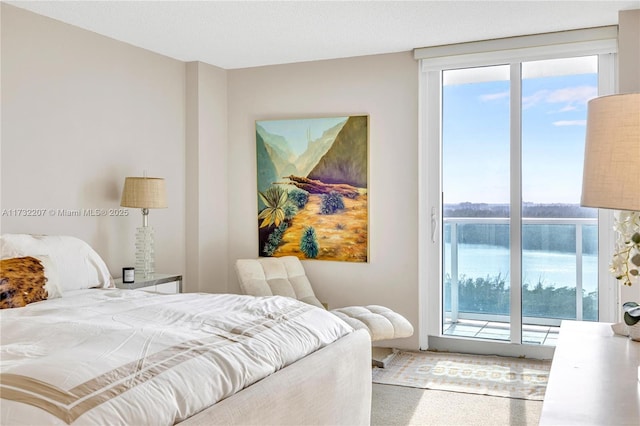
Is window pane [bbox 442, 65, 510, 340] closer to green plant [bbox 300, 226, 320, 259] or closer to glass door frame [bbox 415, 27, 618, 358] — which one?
glass door frame [bbox 415, 27, 618, 358]

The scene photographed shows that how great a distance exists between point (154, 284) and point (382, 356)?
179 cm

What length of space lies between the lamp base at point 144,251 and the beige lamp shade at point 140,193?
0.23m

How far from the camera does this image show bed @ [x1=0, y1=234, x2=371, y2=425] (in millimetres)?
1517

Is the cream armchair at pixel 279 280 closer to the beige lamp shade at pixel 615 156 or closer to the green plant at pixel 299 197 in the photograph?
the green plant at pixel 299 197

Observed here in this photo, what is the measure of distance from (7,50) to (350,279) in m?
3.02

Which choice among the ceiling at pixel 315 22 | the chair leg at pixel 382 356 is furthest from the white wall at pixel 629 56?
the chair leg at pixel 382 356

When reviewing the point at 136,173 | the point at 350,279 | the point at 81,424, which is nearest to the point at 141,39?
the point at 136,173

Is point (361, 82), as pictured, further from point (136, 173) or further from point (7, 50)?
point (7, 50)

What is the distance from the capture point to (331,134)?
16.8ft

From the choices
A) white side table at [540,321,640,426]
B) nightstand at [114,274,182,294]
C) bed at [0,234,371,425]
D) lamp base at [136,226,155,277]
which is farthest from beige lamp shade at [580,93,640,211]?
lamp base at [136,226,155,277]

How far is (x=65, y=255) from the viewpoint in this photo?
350 centimetres

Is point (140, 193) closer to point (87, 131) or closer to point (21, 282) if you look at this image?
point (87, 131)

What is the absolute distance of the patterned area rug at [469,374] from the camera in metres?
3.82

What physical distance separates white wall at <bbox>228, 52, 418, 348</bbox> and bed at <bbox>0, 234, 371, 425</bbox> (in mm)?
2202
